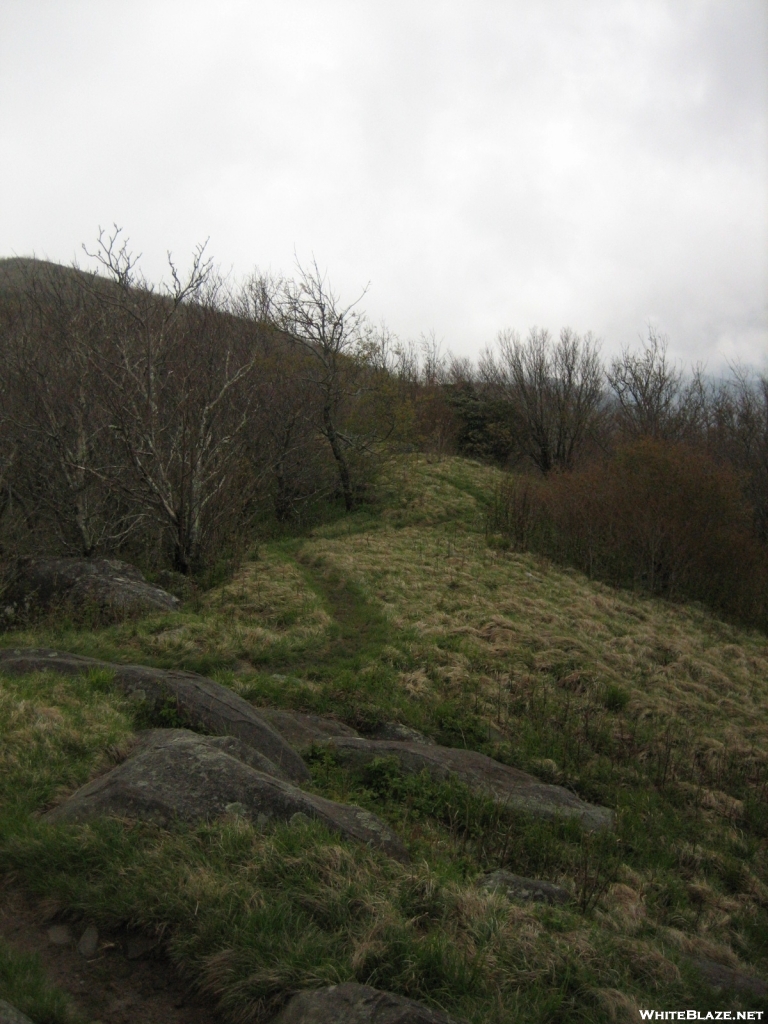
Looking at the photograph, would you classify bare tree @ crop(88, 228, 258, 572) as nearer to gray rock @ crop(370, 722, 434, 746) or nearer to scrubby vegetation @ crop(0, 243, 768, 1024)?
scrubby vegetation @ crop(0, 243, 768, 1024)

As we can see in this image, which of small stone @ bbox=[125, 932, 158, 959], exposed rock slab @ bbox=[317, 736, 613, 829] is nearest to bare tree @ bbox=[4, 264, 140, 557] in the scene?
exposed rock slab @ bbox=[317, 736, 613, 829]

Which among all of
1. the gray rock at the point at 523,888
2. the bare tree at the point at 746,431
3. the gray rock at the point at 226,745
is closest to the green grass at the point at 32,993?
the gray rock at the point at 226,745

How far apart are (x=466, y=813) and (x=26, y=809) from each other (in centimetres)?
316

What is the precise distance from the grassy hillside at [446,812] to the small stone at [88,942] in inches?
3.4

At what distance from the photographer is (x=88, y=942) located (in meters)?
3.19

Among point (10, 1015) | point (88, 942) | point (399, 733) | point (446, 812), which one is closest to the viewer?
point (10, 1015)

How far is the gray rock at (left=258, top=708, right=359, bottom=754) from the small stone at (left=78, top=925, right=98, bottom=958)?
2759 mm

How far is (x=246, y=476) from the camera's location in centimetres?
1700

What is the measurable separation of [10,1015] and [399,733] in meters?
4.88

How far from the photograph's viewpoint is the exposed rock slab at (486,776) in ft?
19.2

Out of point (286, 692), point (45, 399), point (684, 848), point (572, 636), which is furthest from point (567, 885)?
point (45, 399)

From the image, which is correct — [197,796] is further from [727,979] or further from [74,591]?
[74,591]

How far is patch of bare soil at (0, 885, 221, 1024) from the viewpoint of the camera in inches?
113

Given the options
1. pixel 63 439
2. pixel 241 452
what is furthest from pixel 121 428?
pixel 241 452
